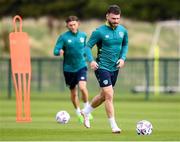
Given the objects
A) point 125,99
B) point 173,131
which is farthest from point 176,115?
point 125,99

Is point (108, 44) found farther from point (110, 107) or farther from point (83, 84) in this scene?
point (83, 84)

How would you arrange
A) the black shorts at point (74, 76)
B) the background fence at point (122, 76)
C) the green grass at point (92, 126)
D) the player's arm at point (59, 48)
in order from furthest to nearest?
the background fence at point (122, 76) < the black shorts at point (74, 76) < the player's arm at point (59, 48) < the green grass at point (92, 126)

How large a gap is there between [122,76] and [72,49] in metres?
17.8

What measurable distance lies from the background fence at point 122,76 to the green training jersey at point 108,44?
19839 mm

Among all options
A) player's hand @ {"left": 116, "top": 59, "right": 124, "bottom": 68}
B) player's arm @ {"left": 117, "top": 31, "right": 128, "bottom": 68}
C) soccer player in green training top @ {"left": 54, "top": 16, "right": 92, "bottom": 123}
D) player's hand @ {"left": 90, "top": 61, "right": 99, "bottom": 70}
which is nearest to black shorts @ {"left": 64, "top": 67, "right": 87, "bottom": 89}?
soccer player in green training top @ {"left": 54, "top": 16, "right": 92, "bottom": 123}

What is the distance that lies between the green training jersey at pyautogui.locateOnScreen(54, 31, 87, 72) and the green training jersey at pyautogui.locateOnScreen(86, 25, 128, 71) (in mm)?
5002

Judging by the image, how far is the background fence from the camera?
131 ft

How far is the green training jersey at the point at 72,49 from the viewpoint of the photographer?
24125mm

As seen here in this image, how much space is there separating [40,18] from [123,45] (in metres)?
37.4

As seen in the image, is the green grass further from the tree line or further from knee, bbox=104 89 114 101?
the tree line

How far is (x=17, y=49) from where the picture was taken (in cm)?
2212

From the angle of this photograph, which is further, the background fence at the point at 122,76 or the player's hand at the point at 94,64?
the background fence at the point at 122,76

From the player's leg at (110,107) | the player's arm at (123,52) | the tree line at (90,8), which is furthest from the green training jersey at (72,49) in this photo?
the tree line at (90,8)

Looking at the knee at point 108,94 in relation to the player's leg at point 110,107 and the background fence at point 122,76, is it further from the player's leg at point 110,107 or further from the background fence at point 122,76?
the background fence at point 122,76
